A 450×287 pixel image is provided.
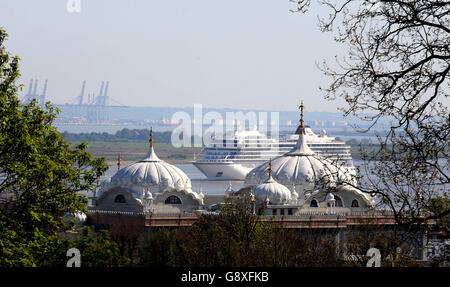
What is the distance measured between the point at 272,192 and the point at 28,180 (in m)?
35.7

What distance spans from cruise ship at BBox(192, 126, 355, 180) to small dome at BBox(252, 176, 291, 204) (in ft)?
287

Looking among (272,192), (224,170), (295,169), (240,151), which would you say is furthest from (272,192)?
(240,151)

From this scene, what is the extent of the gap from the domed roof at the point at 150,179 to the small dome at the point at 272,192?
5053 millimetres

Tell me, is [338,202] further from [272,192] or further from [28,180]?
[28,180]

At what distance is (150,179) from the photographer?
60.0m

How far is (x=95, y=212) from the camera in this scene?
59875 millimetres

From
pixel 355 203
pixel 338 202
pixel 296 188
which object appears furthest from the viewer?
pixel 338 202

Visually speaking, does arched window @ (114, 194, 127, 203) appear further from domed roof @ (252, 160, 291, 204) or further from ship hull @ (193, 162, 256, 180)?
ship hull @ (193, 162, 256, 180)

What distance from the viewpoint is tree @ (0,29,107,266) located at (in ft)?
68.8

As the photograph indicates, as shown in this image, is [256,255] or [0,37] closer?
[0,37]

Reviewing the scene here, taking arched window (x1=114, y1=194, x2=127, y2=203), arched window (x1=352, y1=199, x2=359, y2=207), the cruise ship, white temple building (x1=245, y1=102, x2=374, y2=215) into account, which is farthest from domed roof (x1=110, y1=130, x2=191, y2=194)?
the cruise ship
